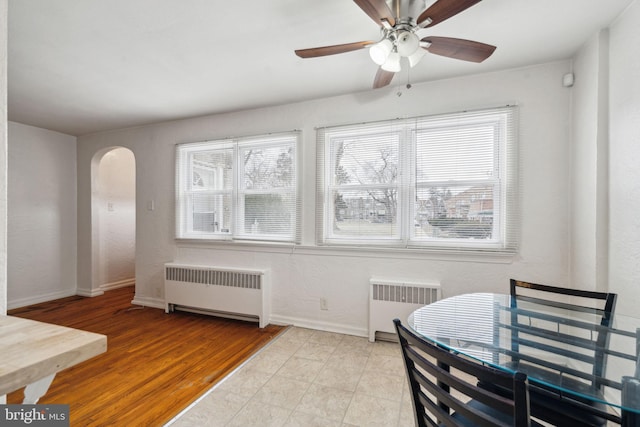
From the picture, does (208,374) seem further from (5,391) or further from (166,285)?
(5,391)

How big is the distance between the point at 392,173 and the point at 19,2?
2.88m

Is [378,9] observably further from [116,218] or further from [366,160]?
[116,218]

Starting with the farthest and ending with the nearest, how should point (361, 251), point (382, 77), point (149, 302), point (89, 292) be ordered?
point (89, 292), point (149, 302), point (361, 251), point (382, 77)

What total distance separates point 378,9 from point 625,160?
179 centimetres

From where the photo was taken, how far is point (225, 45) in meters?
2.24

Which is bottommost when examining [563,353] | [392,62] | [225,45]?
[563,353]

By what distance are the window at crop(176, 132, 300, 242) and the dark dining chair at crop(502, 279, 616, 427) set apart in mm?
2261

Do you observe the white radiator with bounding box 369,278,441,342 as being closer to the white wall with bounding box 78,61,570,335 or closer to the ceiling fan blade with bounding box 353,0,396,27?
the white wall with bounding box 78,61,570,335

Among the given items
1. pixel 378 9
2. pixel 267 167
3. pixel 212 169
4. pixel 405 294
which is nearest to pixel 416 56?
pixel 378 9

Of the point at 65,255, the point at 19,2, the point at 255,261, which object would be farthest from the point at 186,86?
the point at 65,255

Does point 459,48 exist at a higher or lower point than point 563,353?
higher

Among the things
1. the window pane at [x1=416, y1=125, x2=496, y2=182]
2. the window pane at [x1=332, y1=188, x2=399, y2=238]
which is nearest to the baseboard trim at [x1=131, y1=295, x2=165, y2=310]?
the window pane at [x1=332, y1=188, x2=399, y2=238]

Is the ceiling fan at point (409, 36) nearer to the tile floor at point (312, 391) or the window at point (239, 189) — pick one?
the window at point (239, 189)

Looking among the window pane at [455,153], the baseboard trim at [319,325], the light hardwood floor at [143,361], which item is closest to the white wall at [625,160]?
the window pane at [455,153]
